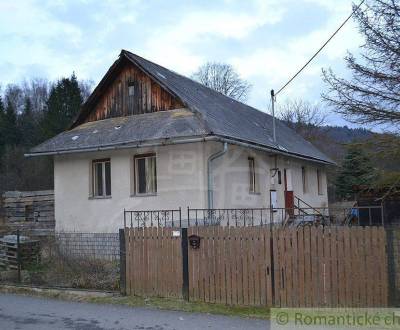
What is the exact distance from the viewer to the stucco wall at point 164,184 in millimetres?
14508

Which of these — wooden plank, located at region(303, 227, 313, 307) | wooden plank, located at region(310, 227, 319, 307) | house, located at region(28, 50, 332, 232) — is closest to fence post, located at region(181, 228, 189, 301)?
wooden plank, located at region(303, 227, 313, 307)

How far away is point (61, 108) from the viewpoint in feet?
163

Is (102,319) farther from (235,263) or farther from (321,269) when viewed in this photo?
(321,269)

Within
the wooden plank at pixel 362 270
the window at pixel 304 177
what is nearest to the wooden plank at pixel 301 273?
the wooden plank at pixel 362 270

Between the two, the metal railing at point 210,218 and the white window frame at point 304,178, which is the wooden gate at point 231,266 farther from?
the white window frame at point 304,178

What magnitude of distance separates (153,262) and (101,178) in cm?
746

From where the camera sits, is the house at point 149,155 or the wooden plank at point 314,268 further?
the house at point 149,155

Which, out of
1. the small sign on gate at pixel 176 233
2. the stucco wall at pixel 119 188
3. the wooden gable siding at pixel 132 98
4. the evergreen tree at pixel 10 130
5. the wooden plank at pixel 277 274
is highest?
the evergreen tree at pixel 10 130

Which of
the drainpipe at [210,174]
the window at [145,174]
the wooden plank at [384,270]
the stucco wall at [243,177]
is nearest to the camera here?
the wooden plank at [384,270]

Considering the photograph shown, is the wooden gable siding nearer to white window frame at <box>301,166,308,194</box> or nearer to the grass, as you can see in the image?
the grass

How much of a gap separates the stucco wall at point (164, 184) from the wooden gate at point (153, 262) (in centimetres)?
456

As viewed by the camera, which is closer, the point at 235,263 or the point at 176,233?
the point at 235,263

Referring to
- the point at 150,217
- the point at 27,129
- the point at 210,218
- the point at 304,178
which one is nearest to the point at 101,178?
the point at 150,217

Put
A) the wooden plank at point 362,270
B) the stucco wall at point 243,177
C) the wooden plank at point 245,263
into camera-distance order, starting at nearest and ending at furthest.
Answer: the wooden plank at point 362,270 → the wooden plank at point 245,263 → the stucco wall at point 243,177
